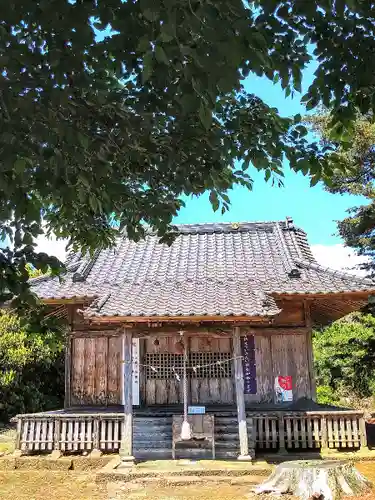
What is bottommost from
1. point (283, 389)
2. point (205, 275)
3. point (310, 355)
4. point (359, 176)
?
point (283, 389)

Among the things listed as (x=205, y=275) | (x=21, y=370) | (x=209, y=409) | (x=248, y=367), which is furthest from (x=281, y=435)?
(x=21, y=370)

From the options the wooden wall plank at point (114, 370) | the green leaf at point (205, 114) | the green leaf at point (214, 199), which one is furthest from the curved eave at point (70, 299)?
the green leaf at point (205, 114)

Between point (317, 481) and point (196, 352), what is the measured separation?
5.10 metres

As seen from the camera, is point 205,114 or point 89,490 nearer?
point 205,114

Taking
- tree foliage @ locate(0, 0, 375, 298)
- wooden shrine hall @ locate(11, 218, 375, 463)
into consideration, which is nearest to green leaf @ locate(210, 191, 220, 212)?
tree foliage @ locate(0, 0, 375, 298)

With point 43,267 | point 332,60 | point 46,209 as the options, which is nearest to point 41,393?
point 46,209

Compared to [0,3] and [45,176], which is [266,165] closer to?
[45,176]

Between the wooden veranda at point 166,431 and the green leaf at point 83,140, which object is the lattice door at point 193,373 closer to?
the wooden veranda at point 166,431

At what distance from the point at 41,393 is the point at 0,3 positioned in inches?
667

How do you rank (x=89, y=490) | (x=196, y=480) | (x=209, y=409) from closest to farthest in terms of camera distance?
1. (x=89, y=490)
2. (x=196, y=480)
3. (x=209, y=409)

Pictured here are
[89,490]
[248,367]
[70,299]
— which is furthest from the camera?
[248,367]

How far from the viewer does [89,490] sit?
335 inches

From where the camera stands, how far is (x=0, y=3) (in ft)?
7.63

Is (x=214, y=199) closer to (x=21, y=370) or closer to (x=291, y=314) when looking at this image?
(x=291, y=314)
